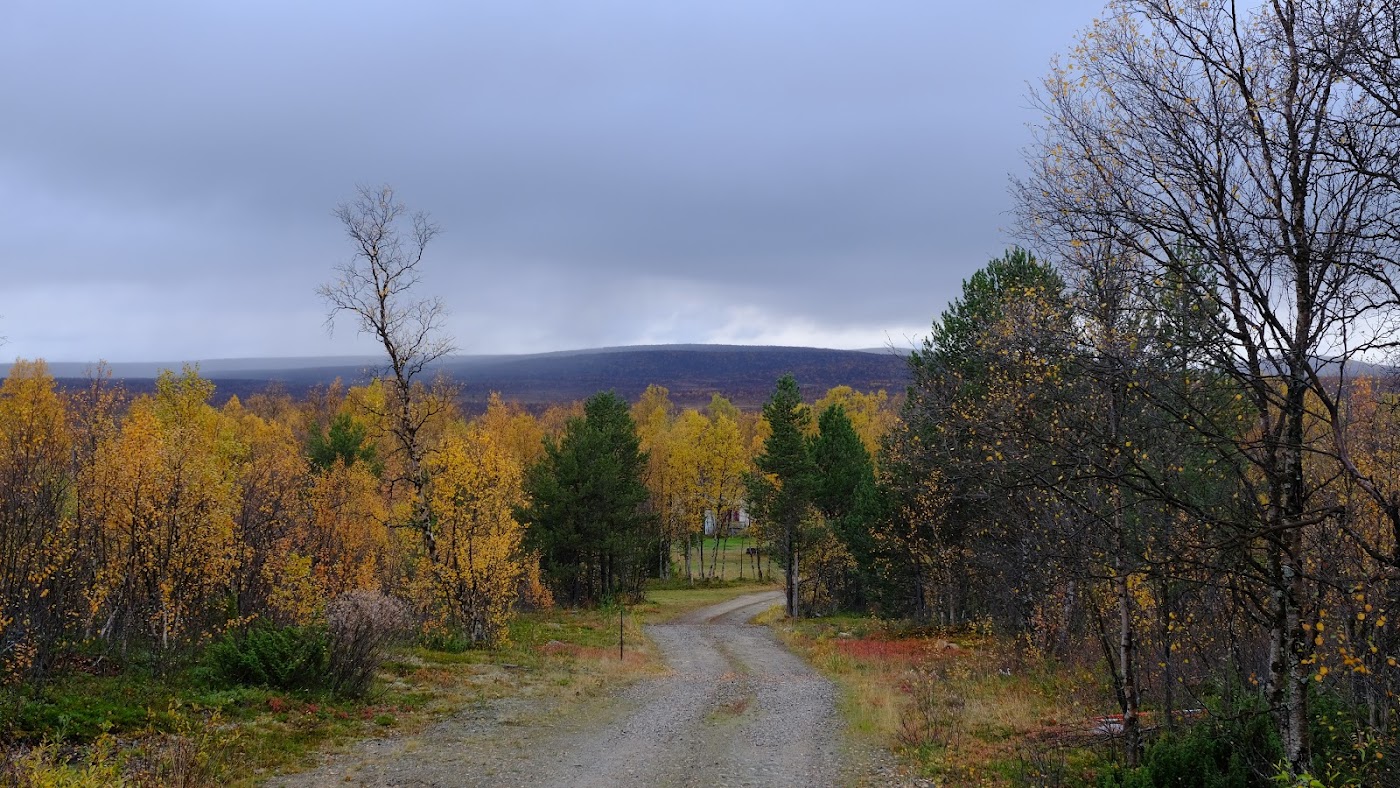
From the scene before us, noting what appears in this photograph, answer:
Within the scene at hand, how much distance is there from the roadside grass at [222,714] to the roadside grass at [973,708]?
609cm

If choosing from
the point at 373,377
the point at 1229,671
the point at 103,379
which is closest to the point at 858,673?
the point at 1229,671

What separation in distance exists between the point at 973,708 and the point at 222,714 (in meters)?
12.9

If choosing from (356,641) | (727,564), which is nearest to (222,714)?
(356,641)

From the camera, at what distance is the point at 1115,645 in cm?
1412

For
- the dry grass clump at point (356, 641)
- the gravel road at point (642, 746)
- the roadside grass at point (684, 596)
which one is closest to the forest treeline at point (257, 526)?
the dry grass clump at point (356, 641)

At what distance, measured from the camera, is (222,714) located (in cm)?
1203

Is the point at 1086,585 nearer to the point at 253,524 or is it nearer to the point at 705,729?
the point at 705,729

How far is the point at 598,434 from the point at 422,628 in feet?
58.9

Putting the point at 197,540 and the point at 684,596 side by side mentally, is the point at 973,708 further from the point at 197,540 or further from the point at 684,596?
the point at 684,596

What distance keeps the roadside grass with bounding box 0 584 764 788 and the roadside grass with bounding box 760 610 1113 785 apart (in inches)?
240

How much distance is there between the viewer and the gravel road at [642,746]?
418 inches

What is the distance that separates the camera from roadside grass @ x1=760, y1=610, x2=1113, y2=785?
34.7 ft

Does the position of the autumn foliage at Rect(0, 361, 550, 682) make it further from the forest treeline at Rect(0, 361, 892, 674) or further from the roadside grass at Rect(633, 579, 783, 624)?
the roadside grass at Rect(633, 579, 783, 624)

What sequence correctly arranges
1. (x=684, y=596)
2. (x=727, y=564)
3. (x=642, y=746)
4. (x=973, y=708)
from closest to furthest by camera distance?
(x=642, y=746) < (x=973, y=708) < (x=684, y=596) < (x=727, y=564)
